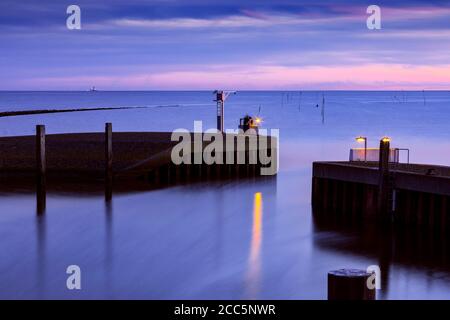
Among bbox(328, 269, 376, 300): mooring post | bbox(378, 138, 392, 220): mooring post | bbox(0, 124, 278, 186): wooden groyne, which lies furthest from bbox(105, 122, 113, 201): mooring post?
bbox(328, 269, 376, 300): mooring post

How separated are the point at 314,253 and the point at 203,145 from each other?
1690 centimetres

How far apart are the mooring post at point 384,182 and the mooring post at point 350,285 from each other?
58.4ft

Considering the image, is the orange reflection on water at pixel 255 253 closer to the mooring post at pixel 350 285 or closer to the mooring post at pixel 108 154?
the mooring post at pixel 108 154

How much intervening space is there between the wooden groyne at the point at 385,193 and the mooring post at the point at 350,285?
53.5 ft

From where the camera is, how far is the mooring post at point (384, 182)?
90.9 feet

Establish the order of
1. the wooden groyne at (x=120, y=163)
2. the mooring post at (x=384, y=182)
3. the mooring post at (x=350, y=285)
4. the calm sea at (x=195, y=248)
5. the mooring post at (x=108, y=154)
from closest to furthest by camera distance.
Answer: the mooring post at (x=350, y=285)
the calm sea at (x=195, y=248)
the mooring post at (x=384, y=182)
the mooring post at (x=108, y=154)
the wooden groyne at (x=120, y=163)

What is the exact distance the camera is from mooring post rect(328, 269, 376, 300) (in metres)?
10.1

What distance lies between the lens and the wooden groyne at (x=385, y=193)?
26484mm

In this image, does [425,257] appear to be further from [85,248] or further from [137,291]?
[85,248]

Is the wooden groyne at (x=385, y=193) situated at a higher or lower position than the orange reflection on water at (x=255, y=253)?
higher

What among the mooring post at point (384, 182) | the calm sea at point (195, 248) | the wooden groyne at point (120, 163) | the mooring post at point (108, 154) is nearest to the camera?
the calm sea at point (195, 248)

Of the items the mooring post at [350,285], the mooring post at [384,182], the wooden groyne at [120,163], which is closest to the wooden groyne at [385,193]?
the mooring post at [384,182]

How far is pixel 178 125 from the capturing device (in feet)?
364

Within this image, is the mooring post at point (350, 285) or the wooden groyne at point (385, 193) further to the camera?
the wooden groyne at point (385, 193)
